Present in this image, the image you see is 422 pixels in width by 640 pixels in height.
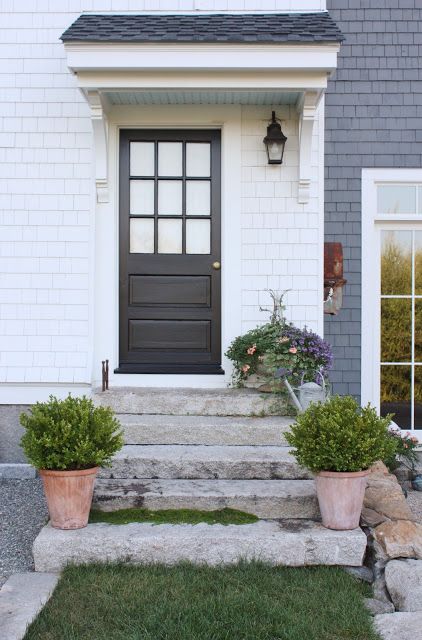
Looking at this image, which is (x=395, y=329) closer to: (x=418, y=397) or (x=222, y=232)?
(x=418, y=397)

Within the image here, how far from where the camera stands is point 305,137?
510 cm

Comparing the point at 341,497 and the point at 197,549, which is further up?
the point at 341,497

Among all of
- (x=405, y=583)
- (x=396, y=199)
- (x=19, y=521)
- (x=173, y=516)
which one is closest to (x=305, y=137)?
(x=396, y=199)

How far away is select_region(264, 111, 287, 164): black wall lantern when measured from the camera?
512cm

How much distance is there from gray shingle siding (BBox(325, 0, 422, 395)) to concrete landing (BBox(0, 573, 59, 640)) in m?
3.11

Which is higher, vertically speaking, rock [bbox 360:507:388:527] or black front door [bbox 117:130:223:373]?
black front door [bbox 117:130:223:373]

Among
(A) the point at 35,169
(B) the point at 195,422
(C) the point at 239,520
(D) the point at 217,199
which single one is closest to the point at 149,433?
(B) the point at 195,422

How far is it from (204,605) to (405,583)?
99 cm

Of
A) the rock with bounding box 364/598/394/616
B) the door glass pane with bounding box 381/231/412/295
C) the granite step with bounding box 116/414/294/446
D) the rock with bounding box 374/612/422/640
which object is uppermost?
the door glass pane with bounding box 381/231/412/295

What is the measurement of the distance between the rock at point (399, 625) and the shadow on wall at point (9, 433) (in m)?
3.41

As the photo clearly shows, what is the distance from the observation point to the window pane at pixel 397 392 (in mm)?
5723

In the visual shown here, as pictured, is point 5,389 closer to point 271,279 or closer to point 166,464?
point 166,464

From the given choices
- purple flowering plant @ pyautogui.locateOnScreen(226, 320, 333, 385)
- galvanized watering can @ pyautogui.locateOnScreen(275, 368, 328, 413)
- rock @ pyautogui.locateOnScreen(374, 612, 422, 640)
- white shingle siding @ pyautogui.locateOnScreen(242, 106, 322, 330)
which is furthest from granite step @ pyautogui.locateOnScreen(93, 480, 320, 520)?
white shingle siding @ pyautogui.locateOnScreen(242, 106, 322, 330)

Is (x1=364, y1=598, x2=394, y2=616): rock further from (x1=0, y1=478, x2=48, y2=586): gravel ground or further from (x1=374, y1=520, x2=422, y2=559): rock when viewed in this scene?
(x1=0, y1=478, x2=48, y2=586): gravel ground
